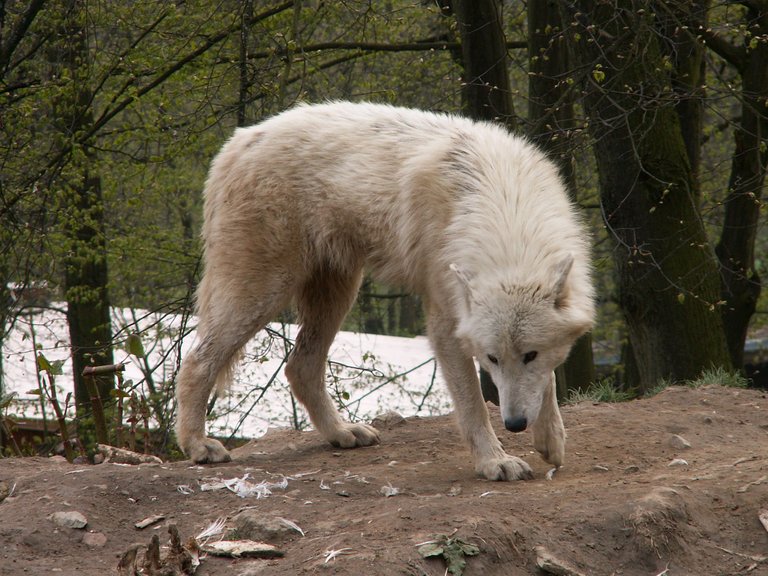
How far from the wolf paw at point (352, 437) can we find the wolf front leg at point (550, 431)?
48.5 inches

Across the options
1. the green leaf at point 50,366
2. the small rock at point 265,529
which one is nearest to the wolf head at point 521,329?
the small rock at point 265,529

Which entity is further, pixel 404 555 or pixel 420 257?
pixel 420 257

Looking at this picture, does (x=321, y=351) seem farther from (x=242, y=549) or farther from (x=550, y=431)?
(x=242, y=549)

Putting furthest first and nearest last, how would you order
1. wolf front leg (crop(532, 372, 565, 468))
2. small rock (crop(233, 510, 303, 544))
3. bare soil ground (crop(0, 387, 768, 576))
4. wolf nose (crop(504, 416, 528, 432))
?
wolf front leg (crop(532, 372, 565, 468)) < wolf nose (crop(504, 416, 528, 432)) < small rock (crop(233, 510, 303, 544)) < bare soil ground (crop(0, 387, 768, 576))

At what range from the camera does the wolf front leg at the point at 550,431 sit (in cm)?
482

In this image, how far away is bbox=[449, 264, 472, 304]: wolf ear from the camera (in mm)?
4559

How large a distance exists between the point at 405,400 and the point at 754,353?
26.2ft

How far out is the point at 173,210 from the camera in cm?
1655

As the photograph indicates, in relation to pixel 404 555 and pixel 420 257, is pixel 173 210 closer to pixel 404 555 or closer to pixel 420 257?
pixel 420 257

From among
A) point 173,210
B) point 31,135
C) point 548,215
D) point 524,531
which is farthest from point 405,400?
point 524,531

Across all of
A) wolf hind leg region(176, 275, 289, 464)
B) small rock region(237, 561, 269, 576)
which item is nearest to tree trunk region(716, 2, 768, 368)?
wolf hind leg region(176, 275, 289, 464)

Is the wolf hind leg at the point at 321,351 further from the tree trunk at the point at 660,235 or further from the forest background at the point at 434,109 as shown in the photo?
the tree trunk at the point at 660,235

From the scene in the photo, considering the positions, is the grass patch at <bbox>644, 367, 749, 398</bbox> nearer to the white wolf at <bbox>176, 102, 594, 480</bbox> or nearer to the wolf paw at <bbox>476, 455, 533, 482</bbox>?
the white wolf at <bbox>176, 102, 594, 480</bbox>

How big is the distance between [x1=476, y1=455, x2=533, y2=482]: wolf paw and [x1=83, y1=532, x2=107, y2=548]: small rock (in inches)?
74.8
